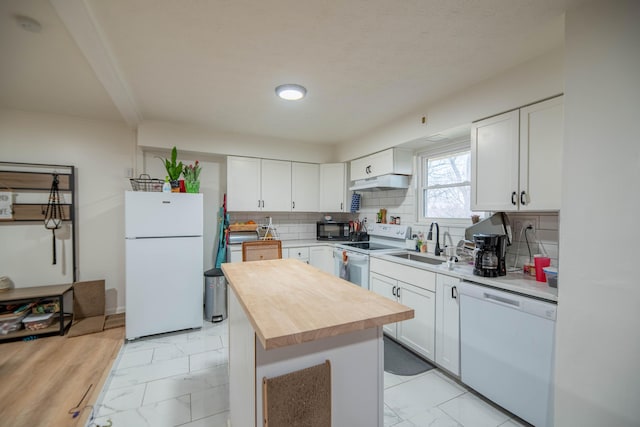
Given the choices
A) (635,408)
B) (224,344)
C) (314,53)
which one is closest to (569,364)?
(635,408)

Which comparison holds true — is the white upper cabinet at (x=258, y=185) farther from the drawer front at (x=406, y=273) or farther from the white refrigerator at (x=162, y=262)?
the drawer front at (x=406, y=273)

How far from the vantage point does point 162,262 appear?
296 cm

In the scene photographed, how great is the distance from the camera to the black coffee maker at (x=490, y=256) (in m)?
2.00

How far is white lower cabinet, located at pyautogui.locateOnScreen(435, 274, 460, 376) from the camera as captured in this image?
2154 mm

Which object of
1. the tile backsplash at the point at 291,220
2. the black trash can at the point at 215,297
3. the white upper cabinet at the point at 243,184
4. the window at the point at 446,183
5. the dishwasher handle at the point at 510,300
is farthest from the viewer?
the tile backsplash at the point at 291,220

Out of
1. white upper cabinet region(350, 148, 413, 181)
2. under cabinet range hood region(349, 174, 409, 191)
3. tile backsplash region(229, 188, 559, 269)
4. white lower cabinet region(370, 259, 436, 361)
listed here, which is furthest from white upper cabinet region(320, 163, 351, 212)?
white lower cabinet region(370, 259, 436, 361)

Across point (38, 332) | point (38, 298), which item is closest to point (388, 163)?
point (38, 298)

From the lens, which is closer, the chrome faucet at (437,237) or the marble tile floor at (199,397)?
the marble tile floor at (199,397)

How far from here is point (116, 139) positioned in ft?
11.2

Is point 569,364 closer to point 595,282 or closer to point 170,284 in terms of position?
point 595,282

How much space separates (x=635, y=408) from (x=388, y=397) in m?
1.33

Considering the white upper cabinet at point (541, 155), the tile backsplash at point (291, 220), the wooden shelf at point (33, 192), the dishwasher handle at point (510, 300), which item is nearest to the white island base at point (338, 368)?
the dishwasher handle at point (510, 300)

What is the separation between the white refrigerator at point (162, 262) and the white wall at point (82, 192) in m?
0.84

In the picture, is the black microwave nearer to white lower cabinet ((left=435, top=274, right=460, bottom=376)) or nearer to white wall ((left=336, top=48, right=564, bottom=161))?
white wall ((left=336, top=48, right=564, bottom=161))
